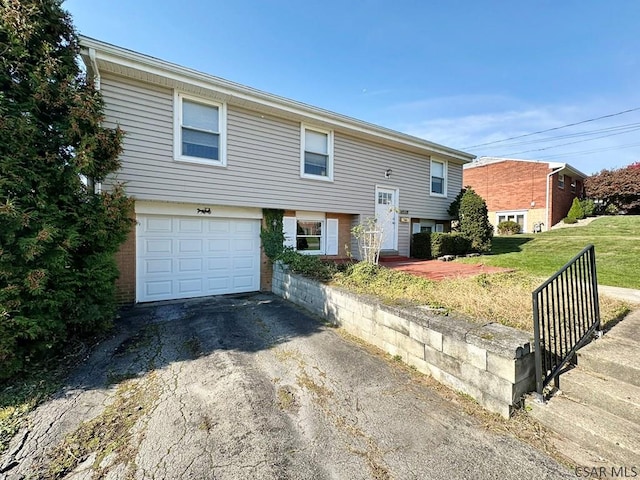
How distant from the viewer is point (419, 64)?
1166cm

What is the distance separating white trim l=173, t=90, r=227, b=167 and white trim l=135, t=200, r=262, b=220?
3.41 ft

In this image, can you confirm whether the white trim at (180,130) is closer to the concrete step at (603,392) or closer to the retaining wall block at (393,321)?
the retaining wall block at (393,321)

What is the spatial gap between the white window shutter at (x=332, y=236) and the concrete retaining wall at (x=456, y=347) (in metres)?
4.65

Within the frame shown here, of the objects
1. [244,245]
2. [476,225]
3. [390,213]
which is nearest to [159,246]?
[244,245]

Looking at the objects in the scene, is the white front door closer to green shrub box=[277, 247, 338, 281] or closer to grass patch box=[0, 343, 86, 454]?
green shrub box=[277, 247, 338, 281]

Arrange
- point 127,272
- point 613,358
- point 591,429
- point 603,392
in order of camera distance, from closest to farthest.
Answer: point 591,429
point 603,392
point 613,358
point 127,272

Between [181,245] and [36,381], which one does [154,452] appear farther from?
[181,245]

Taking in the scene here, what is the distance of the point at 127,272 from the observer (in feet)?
20.1

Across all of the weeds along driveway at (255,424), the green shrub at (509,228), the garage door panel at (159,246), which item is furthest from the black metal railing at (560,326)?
the green shrub at (509,228)

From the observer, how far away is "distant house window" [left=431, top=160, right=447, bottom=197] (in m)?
11.4

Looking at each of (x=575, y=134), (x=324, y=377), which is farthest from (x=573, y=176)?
(x=324, y=377)

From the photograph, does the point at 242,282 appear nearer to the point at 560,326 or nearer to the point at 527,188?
the point at 560,326

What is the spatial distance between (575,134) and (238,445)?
87.1 feet

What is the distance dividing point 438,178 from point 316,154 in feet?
19.2
